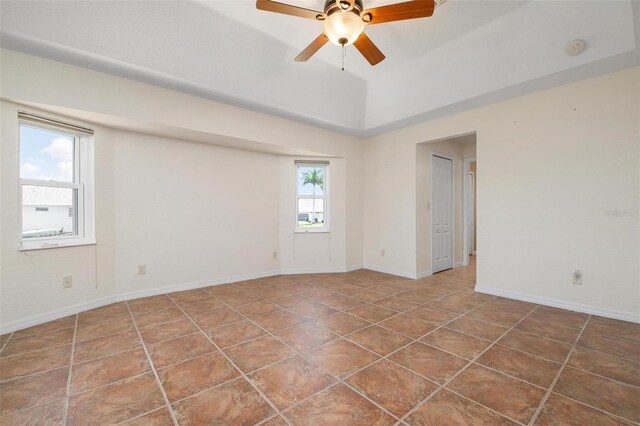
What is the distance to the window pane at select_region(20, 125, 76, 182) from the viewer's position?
278 cm

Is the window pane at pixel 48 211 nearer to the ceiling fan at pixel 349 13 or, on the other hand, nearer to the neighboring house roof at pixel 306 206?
the ceiling fan at pixel 349 13

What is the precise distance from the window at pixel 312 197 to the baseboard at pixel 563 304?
9.10 feet

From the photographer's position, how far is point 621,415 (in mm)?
1516

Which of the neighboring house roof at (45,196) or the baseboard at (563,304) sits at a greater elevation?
the neighboring house roof at (45,196)

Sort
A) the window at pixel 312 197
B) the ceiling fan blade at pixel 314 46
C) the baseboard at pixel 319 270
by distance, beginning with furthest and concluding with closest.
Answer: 1. the window at pixel 312 197
2. the baseboard at pixel 319 270
3. the ceiling fan blade at pixel 314 46

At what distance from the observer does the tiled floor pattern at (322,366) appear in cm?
154

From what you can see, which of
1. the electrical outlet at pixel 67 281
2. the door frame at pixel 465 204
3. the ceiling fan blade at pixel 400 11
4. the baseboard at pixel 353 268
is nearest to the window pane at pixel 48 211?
the electrical outlet at pixel 67 281

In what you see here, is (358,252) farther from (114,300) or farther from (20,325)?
(20,325)

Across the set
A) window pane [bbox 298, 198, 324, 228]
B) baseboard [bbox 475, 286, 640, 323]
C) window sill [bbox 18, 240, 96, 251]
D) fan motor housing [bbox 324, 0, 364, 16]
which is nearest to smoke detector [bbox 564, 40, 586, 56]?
fan motor housing [bbox 324, 0, 364, 16]

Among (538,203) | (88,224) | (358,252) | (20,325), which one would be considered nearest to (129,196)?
(88,224)

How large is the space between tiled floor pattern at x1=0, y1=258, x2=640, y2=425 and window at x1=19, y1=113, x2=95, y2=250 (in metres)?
0.97

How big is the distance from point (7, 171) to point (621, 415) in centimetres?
501

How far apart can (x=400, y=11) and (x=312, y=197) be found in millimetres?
3458

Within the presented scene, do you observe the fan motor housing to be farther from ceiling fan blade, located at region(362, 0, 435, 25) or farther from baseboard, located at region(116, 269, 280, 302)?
baseboard, located at region(116, 269, 280, 302)
